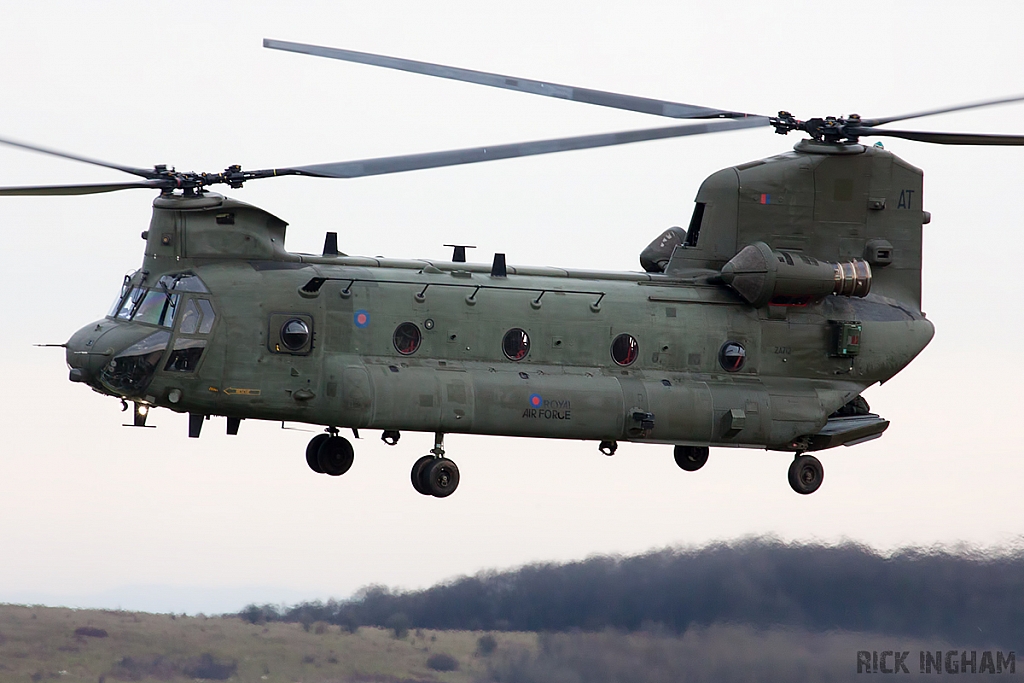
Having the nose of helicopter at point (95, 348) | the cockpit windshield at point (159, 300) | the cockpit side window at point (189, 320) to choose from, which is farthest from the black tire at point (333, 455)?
the nose of helicopter at point (95, 348)

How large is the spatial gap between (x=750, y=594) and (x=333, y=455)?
7256 mm

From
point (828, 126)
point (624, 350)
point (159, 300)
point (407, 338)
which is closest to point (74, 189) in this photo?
point (159, 300)

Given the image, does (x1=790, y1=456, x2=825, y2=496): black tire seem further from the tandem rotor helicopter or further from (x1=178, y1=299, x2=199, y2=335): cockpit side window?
(x1=178, y1=299, x2=199, y2=335): cockpit side window

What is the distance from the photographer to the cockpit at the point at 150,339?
24.5 metres

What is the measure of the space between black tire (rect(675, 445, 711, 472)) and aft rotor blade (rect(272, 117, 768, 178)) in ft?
18.1

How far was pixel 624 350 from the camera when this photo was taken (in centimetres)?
2672

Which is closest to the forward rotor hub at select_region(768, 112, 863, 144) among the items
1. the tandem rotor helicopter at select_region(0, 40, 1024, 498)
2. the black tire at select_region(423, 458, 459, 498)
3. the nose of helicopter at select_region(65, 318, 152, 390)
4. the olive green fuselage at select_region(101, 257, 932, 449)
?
the tandem rotor helicopter at select_region(0, 40, 1024, 498)

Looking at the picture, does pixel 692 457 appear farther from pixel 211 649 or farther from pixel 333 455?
pixel 211 649

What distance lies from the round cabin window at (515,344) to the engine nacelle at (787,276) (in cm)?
360

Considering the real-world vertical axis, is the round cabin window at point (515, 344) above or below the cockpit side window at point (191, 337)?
above

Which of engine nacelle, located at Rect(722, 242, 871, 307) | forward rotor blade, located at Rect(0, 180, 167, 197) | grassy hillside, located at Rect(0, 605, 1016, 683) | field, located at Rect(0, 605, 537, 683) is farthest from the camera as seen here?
field, located at Rect(0, 605, 537, 683)

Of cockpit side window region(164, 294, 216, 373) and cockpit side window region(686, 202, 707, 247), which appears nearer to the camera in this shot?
cockpit side window region(164, 294, 216, 373)

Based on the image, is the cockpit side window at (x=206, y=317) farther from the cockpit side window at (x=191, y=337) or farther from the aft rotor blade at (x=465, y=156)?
the aft rotor blade at (x=465, y=156)

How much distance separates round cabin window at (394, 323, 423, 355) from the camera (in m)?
25.6
